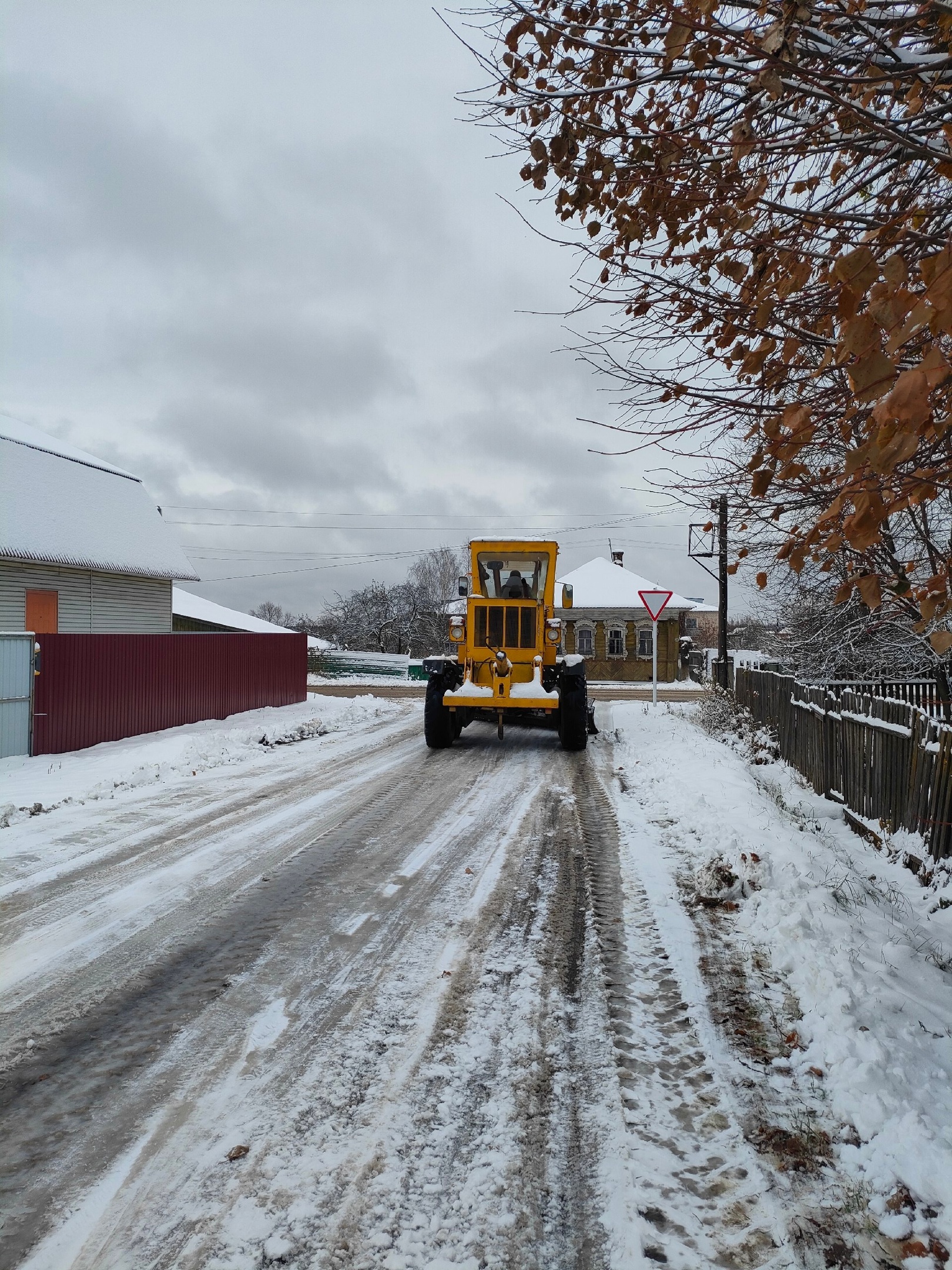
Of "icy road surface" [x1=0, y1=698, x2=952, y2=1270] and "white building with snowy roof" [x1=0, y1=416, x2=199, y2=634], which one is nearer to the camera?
"icy road surface" [x1=0, y1=698, x2=952, y2=1270]

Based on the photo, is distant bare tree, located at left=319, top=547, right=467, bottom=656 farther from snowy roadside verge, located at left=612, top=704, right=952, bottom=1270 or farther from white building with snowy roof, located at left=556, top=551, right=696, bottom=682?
snowy roadside verge, located at left=612, top=704, right=952, bottom=1270

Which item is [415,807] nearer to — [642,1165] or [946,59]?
[642,1165]

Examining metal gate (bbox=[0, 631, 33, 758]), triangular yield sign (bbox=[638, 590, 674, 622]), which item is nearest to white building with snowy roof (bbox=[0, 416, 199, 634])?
metal gate (bbox=[0, 631, 33, 758])

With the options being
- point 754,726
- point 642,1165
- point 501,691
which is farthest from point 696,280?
point 754,726

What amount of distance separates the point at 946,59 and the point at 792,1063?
3870 mm

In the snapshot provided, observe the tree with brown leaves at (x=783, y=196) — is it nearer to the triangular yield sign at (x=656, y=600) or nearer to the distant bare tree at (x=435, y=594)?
the triangular yield sign at (x=656, y=600)

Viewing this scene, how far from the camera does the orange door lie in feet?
59.9

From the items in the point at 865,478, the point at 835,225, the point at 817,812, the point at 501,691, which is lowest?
the point at 817,812

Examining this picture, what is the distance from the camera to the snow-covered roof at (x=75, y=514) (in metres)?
18.0

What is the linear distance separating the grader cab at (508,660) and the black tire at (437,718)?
0.01 meters

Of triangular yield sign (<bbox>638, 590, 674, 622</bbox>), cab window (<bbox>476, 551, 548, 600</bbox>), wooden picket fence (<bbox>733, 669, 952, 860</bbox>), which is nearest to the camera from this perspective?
wooden picket fence (<bbox>733, 669, 952, 860</bbox>)

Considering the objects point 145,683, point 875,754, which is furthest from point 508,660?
point 145,683

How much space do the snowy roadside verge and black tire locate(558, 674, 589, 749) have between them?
137 inches

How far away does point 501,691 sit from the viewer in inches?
456
